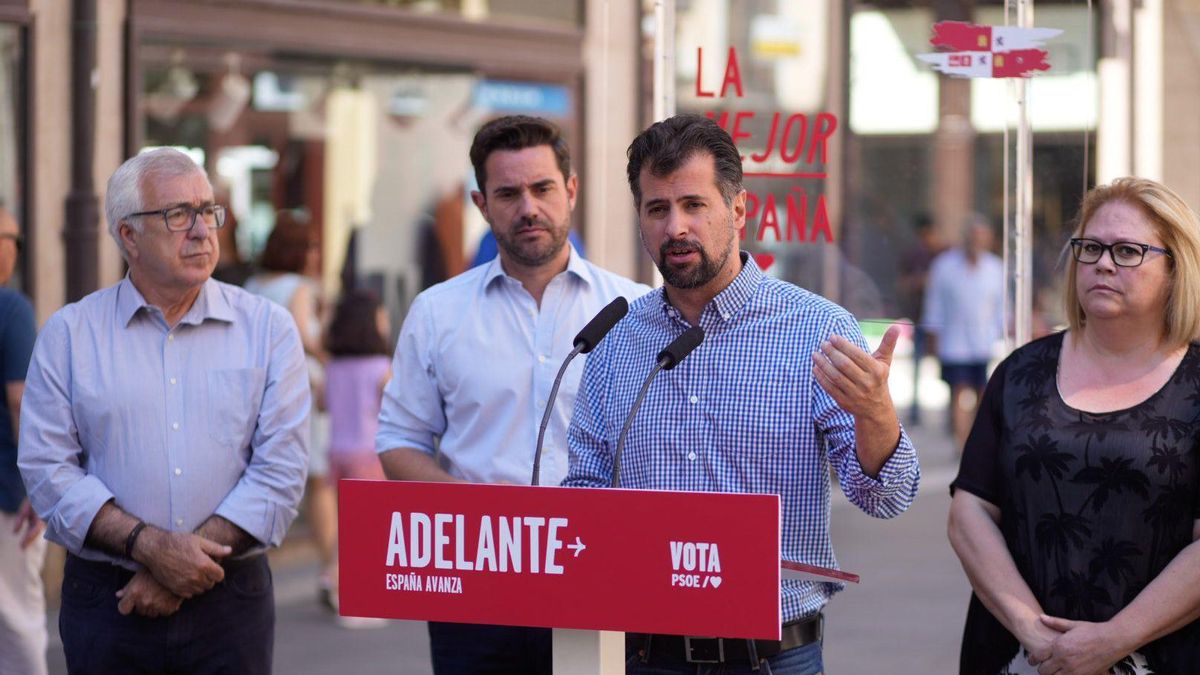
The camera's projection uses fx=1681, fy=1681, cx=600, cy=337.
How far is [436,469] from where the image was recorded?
444 centimetres

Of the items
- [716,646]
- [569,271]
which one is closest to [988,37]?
[569,271]

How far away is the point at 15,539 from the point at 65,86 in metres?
3.67

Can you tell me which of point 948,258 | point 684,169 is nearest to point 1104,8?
point 684,169

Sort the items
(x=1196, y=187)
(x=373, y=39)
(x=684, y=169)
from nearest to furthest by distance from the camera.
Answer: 1. (x=684, y=169)
2. (x=1196, y=187)
3. (x=373, y=39)

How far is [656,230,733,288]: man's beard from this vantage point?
3422mm

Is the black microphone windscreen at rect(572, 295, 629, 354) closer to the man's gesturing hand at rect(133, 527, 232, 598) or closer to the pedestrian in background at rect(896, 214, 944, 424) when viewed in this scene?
the man's gesturing hand at rect(133, 527, 232, 598)

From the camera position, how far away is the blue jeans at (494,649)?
4246mm

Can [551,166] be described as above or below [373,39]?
below

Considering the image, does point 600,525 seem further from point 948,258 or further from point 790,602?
point 948,258

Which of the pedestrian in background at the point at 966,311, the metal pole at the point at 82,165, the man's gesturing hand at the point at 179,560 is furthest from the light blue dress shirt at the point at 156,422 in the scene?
the pedestrian in background at the point at 966,311

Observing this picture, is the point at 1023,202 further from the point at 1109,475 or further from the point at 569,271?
the point at 569,271

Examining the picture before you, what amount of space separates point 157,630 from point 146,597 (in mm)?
112

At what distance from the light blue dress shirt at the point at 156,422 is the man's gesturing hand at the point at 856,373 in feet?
6.30

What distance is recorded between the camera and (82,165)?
28.0ft
